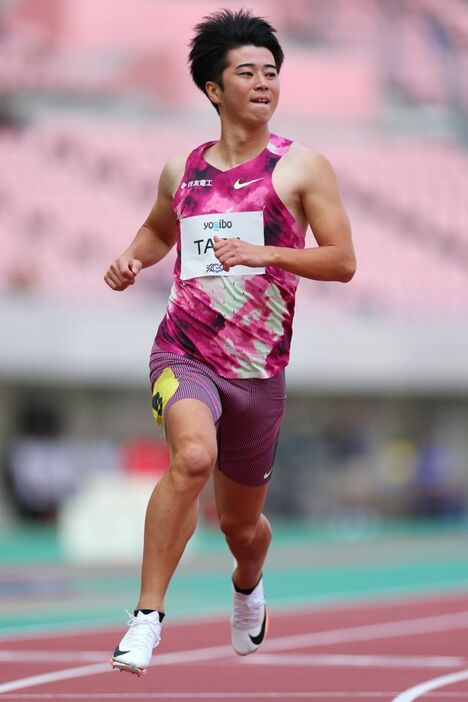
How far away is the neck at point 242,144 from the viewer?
589cm

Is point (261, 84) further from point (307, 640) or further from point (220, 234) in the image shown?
point (307, 640)

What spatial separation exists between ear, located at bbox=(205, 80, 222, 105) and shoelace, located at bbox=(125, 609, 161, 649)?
2.00m

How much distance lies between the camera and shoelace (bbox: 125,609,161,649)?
5.14m

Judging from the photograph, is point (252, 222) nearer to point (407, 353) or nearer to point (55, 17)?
point (407, 353)

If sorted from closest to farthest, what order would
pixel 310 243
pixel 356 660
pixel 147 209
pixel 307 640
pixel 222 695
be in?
pixel 222 695
pixel 356 660
pixel 307 640
pixel 310 243
pixel 147 209

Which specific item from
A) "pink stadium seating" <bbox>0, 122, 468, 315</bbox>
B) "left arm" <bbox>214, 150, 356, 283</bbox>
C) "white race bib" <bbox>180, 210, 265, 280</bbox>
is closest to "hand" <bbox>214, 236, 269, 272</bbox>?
"left arm" <bbox>214, 150, 356, 283</bbox>

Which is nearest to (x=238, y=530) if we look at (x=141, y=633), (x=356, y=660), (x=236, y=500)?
(x=236, y=500)

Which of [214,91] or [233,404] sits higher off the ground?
[214,91]

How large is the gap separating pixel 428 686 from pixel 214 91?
9.22 feet

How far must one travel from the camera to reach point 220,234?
18.9ft

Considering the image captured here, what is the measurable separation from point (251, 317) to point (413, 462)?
22.8 meters

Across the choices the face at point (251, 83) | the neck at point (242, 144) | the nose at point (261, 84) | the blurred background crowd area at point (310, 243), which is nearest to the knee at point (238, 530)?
the neck at point (242, 144)

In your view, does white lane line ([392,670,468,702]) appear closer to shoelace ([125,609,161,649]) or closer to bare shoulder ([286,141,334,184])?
shoelace ([125,609,161,649])

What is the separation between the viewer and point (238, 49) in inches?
231
